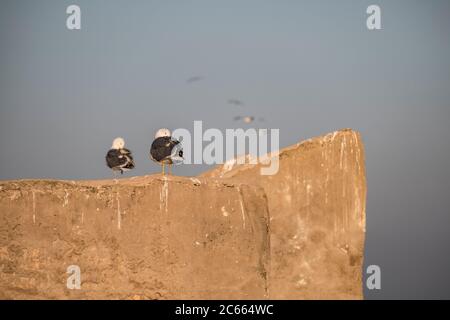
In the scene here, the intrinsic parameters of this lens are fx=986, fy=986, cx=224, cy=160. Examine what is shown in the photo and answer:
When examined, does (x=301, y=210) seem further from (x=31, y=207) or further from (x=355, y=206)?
(x=31, y=207)

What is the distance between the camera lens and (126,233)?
20391mm

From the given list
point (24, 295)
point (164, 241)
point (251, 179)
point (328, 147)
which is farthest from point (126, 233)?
point (328, 147)

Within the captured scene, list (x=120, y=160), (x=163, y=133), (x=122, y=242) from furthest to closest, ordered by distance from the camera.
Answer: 1. (x=120, y=160)
2. (x=163, y=133)
3. (x=122, y=242)

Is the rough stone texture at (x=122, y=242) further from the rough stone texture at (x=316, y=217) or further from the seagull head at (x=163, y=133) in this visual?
the seagull head at (x=163, y=133)

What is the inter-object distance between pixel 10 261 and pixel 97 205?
6.92 feet

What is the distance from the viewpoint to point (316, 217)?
919 inches

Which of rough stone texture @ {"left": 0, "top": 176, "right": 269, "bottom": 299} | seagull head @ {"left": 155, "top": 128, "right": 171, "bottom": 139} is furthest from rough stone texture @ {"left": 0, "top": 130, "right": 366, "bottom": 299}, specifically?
seagull head @ {"left": 155, "top": 128, "right": 171, "bottom": 139}

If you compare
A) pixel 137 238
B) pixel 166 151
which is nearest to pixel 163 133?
pixel 166 151

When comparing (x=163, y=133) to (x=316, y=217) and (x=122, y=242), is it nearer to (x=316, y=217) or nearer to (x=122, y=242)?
(x=316, y=217)

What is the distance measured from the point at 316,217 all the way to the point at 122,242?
522 cm

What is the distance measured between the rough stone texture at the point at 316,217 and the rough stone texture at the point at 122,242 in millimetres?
2356

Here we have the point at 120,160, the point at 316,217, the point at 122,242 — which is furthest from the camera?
the point at 120,160

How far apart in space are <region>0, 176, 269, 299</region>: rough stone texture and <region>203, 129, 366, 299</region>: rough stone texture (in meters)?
2.36

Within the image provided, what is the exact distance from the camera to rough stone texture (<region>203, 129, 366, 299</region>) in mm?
23172
